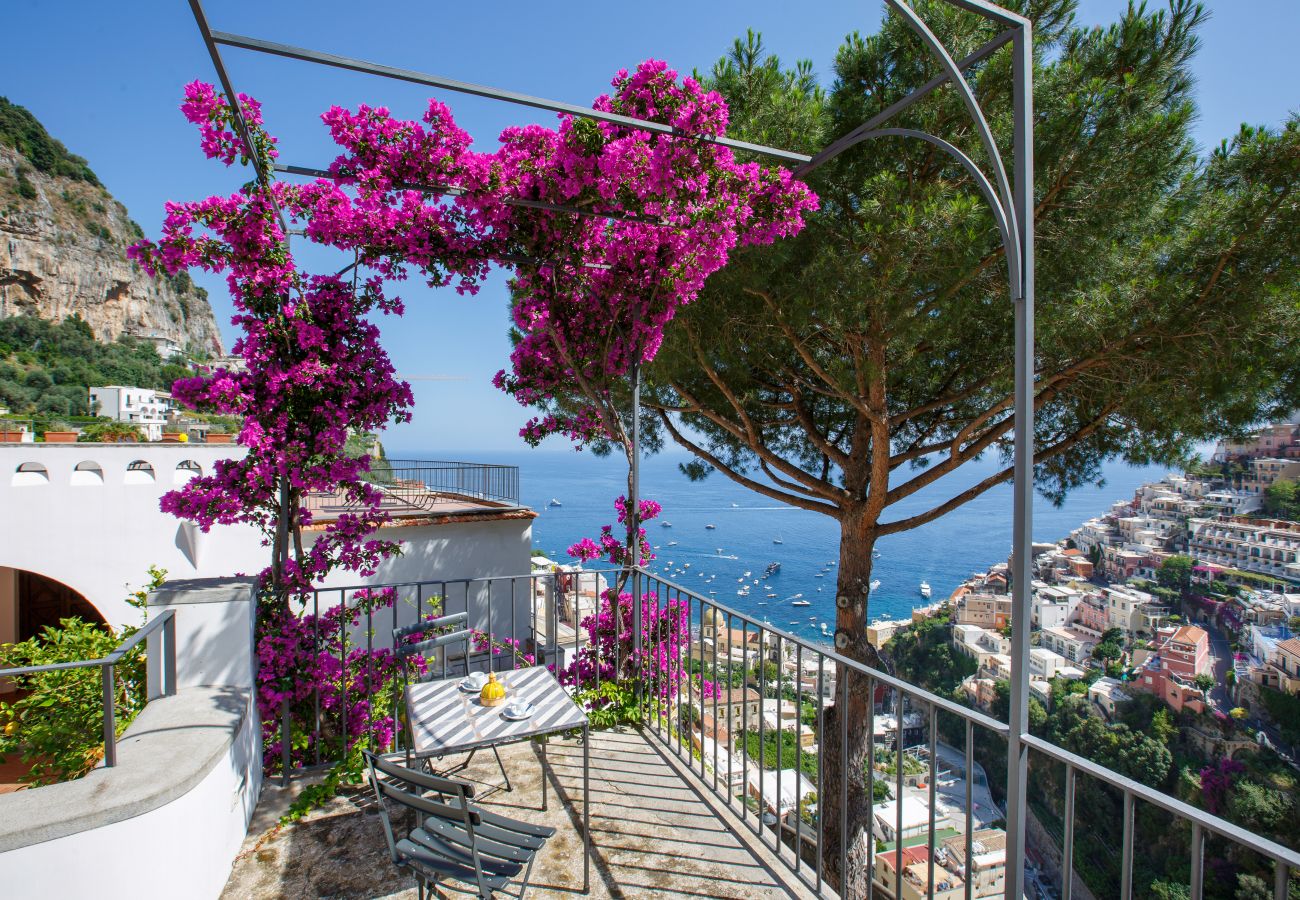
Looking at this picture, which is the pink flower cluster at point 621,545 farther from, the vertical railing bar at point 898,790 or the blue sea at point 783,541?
the blue sea at point 783,541

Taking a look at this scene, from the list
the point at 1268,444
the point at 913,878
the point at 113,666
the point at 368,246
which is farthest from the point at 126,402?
the point at 1268,444

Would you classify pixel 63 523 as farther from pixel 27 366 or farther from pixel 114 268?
pixel 114 268

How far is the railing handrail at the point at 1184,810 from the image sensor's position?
1.12m

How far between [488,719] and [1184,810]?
2126mm

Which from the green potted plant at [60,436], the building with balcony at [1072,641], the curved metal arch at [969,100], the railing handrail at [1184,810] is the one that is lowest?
the building with balcony at [1072,641]

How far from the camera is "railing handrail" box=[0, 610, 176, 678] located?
68.8 inches

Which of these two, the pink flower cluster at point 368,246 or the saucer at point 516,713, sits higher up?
the pink flower cluster at point 368,246

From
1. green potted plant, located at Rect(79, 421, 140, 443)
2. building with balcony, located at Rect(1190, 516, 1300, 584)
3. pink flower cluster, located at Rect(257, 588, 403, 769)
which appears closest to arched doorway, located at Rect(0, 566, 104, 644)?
green potted plant, located at Rect(79, 421, 140, 443)

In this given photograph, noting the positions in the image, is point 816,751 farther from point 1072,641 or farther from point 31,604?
point 1072,641

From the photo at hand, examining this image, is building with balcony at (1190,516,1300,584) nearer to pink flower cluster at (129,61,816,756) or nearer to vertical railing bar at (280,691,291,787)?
pink flower cluster at (129,61,816,756)

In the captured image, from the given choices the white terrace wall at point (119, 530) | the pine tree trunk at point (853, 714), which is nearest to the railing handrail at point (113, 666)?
the pine tree trunk at point (853, 714)

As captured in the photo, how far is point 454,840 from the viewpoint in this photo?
2.04m

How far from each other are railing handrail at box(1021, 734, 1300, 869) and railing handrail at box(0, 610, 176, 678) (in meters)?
2.51

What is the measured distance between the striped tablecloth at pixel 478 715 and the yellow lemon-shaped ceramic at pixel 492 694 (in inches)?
0.9
